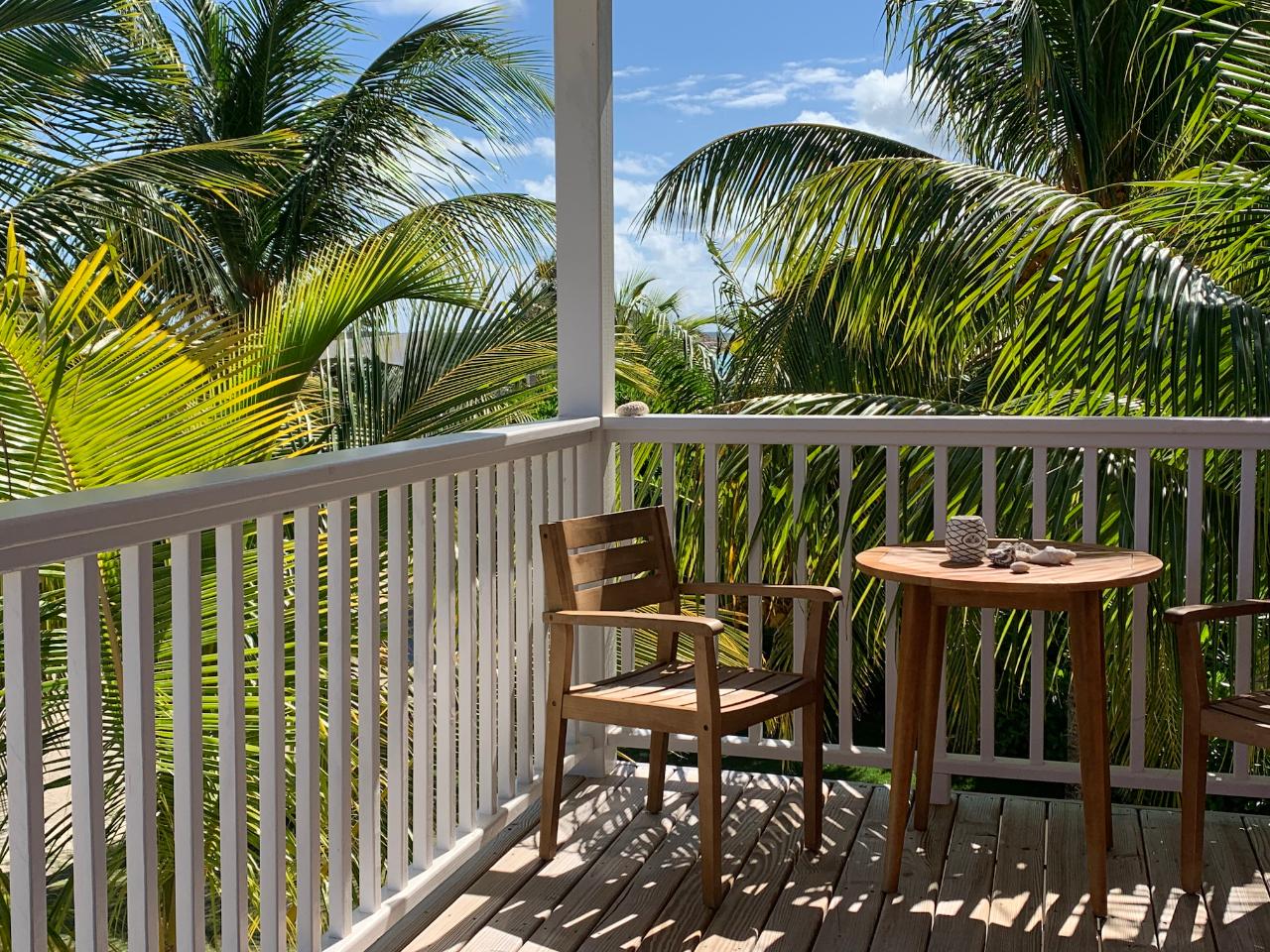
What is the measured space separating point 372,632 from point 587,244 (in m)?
1.49

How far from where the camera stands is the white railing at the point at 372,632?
59.5 inches

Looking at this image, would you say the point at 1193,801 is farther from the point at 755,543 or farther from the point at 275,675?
the point at 275,675

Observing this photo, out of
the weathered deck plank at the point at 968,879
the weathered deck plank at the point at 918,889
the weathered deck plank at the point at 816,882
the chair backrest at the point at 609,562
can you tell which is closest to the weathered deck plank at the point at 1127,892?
the weathered deck plank at the point at 968,879

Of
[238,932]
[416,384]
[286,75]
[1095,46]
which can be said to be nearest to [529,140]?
[286,75]

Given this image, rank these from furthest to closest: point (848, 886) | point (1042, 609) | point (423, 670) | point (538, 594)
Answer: point (538, 594) < point (848, 886) < point (1042, 609) < point (423, 670)

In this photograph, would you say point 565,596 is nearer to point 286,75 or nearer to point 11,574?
point 11,574

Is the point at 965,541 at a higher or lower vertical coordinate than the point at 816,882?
higher

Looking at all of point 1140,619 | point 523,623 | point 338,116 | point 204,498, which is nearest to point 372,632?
point 204,498

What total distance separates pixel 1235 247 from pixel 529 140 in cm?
811

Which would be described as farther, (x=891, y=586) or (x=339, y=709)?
(x=891, y=586)

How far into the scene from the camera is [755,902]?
2660 mm

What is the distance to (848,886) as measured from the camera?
2.75 m

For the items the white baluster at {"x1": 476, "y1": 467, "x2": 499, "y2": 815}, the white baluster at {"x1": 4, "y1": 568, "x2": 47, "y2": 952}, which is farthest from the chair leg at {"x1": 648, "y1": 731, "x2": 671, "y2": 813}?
the white baluster at {"x1": 4, "y1": 568, "x2": 47, "y2": 952}

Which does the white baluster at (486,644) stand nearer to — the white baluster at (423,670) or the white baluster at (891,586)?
the white baluster at (423,670)
